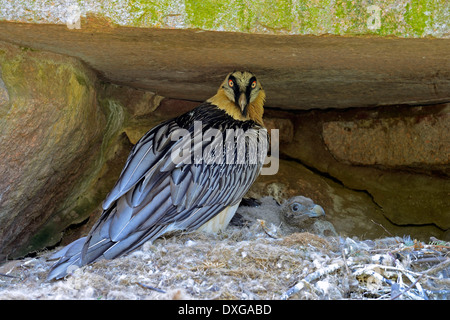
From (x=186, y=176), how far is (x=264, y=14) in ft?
5.14

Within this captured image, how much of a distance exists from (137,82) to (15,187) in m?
1.52

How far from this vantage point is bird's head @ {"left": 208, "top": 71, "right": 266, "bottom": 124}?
15.9ft

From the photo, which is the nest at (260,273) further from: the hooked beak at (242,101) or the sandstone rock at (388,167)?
the sandstone rock at (388,167)

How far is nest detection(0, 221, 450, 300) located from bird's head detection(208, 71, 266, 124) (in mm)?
1505

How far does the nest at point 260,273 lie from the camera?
9.98 ft

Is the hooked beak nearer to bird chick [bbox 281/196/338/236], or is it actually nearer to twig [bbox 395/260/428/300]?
bird chick [bbox 281/196/338/236]

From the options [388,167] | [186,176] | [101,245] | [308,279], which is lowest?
[308,279]

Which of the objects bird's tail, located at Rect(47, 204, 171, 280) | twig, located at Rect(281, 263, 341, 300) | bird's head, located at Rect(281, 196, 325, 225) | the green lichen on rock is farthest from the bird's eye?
the green lichen on rock

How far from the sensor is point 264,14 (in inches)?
129

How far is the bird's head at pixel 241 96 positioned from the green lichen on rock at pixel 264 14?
5.04 ft

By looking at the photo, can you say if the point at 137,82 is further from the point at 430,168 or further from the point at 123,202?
the point at 430,168

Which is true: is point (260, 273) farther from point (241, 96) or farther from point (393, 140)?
point (393, 140)

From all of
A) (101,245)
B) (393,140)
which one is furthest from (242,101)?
(393,140)

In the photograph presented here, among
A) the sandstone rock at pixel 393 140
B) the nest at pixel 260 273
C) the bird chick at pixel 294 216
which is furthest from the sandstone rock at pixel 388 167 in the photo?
the nest at pixel 260 273
